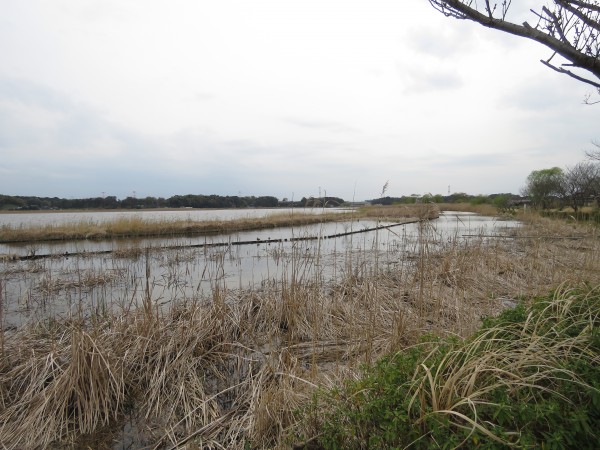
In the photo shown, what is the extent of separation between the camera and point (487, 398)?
6.56 feet

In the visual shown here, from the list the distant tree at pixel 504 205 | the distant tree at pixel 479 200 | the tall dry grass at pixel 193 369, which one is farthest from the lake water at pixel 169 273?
the distant tree at pixel 479 200

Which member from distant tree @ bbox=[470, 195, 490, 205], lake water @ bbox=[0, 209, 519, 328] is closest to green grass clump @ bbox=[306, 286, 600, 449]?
lake water @ bbox=[0, 209, 519, 328]

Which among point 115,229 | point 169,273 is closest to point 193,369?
point 169,273

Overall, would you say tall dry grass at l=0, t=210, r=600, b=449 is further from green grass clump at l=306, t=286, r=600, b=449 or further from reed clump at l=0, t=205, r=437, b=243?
Result: reed clump at l=0, t=205, r=437, b=243

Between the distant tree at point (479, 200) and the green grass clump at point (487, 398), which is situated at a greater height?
the distant tree at point (479, 200)

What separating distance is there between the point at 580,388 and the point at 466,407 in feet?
2.05

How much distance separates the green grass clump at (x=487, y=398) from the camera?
1.68 m

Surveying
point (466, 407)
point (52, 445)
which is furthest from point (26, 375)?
point (466, 407)

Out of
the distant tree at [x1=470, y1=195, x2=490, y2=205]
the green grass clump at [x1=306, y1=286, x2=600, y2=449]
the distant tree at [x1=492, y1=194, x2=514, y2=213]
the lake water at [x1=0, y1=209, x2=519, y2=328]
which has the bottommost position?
the lake water at [x1=0, y1=209, x2=519, y2=328]

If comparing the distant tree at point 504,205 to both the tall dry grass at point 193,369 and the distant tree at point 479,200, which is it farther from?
the tall dry grass at point 193,369

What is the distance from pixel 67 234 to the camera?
2069 cm

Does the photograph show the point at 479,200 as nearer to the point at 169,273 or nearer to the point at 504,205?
the point at 504,205

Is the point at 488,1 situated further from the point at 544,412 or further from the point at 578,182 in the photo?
the point at 578,182

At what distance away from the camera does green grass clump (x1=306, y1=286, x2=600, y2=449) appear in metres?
1.68
